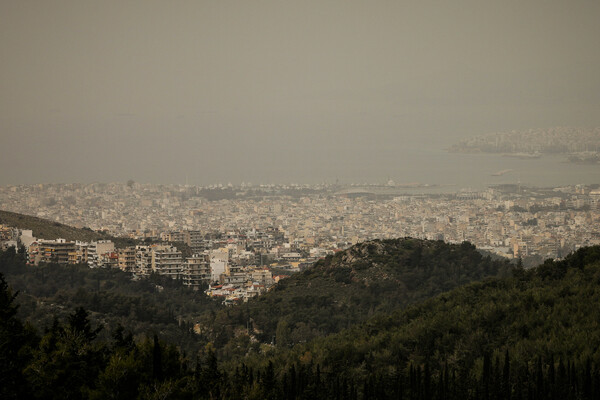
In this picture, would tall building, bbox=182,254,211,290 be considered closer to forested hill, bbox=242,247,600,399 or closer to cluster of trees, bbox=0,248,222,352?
cluster of trees, bbox=0,248,222,352

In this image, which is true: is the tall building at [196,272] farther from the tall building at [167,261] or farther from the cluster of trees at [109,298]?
the cluster of trees at [109,298]

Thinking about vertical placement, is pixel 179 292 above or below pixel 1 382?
below

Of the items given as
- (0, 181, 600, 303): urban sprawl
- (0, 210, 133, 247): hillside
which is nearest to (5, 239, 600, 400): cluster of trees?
(0, 181, 600, 303): urban sprawl

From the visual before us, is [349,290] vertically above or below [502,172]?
below

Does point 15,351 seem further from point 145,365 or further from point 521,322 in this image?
point 521,322

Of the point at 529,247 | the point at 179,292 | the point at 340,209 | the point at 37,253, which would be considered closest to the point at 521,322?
the point at 179,292

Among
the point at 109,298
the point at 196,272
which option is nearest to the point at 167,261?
Answer: the point at 196,272

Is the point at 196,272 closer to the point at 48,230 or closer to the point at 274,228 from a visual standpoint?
the point at 48,230
